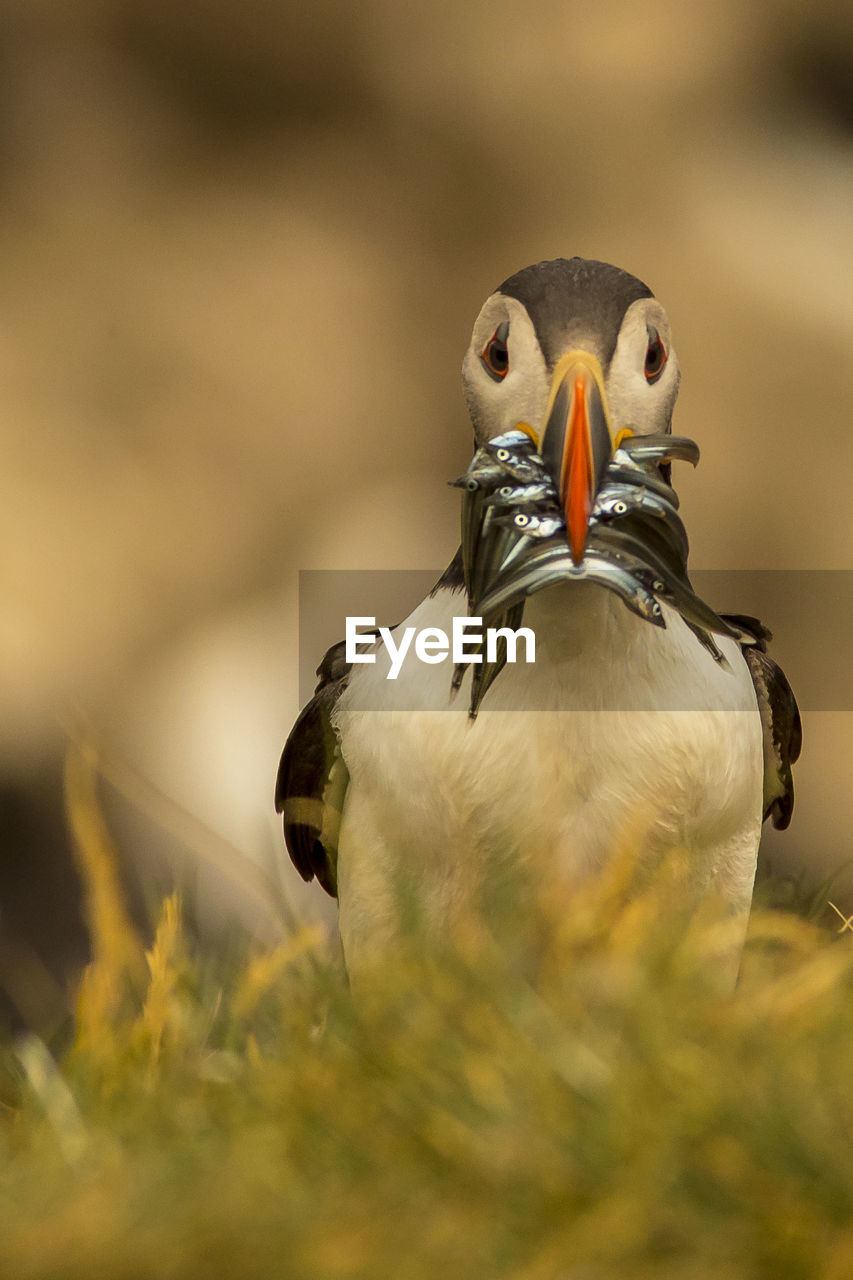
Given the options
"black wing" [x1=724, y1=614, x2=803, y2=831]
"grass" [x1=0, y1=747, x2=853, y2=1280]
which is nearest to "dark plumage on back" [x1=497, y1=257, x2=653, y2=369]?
"black wing" [x1=724, y1=614, x2=803, y2=831]

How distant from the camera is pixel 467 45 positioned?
3.69 metres

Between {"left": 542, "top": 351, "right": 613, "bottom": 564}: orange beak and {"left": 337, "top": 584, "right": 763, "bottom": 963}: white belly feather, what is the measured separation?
239 mm

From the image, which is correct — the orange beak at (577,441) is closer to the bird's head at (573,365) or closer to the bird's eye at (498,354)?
the bird's head at (573,365)

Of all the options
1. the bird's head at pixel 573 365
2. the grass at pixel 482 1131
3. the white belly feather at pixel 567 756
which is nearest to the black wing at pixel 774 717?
the white belly feather at pixel 567 756

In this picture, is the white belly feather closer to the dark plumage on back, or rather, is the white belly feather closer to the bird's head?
the bird's head

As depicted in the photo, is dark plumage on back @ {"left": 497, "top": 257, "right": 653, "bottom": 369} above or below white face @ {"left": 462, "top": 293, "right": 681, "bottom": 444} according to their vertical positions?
above

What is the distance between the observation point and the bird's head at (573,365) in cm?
179

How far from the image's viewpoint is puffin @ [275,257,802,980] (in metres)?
1.78

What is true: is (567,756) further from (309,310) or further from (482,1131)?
(309,310)

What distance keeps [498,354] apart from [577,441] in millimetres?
355

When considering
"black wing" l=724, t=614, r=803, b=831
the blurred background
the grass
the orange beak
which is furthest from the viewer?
the blurred background

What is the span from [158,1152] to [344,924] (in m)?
1.36

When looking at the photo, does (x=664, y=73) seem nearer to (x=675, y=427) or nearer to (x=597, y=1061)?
(x=675, y=427)

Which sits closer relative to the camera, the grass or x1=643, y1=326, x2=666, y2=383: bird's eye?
the grass
